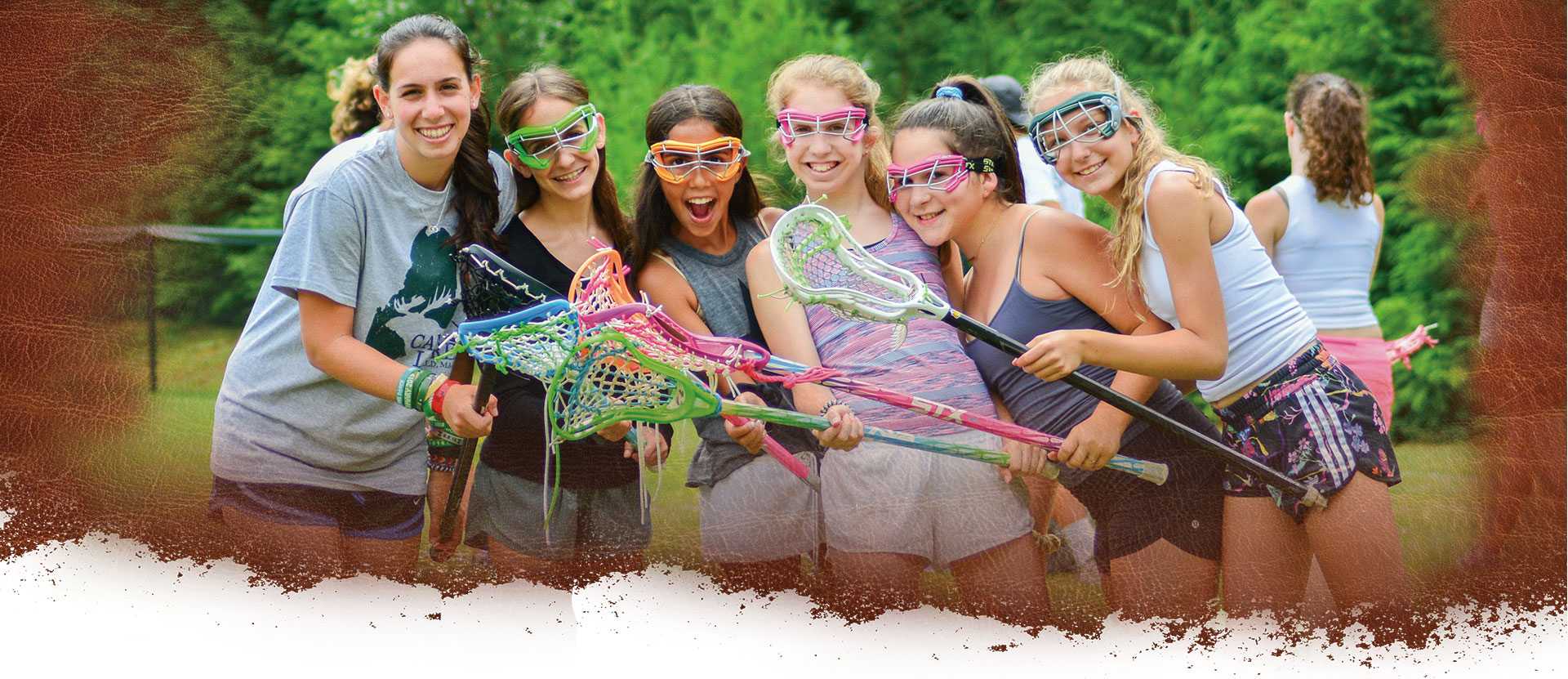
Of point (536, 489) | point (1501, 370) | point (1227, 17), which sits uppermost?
point (1227, 17)

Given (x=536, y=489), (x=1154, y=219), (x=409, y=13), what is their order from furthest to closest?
(x=409, y=13)
(x=536, y=489)
(x=1154, y=219)

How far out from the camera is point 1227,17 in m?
2.58

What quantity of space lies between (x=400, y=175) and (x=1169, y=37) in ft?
6.21

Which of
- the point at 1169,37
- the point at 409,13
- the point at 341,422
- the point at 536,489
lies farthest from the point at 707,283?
the point at 1169,37

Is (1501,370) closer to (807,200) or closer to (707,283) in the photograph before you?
(807,200)

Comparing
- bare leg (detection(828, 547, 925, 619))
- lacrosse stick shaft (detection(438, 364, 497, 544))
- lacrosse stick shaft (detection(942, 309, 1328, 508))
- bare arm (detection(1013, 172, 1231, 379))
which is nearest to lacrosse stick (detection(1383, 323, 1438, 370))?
lacrosse stick shaft (detection(942, 309, 1328, 508))

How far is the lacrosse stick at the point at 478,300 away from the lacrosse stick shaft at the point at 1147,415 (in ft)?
2.17

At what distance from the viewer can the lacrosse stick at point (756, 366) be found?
1568mm

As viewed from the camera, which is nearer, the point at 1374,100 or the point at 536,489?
the point at 536,489

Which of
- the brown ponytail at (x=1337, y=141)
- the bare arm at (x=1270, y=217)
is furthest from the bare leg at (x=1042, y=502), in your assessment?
the brown ponytail at (x=1337, y=141)

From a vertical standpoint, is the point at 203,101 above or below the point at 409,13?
below

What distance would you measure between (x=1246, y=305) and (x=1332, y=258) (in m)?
0.41

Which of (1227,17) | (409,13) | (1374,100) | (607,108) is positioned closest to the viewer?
(1374,100)

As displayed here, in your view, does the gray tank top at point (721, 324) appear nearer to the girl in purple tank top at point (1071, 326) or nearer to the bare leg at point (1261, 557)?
the girl in purple tank top at point (1071, 326)
